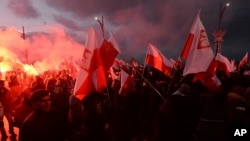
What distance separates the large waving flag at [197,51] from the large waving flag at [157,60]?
3740mm

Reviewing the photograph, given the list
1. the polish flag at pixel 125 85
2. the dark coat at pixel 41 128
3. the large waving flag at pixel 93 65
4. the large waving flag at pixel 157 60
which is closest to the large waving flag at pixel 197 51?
the large waving flag at pixel 93 65

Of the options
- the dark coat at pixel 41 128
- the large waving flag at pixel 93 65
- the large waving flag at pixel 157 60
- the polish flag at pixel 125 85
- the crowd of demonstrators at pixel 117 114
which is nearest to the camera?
the dark coat at pixel 41 128

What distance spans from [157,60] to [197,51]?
13.9 ft

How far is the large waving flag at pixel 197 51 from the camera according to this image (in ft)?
23.5

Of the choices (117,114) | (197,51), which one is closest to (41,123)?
(197,51)

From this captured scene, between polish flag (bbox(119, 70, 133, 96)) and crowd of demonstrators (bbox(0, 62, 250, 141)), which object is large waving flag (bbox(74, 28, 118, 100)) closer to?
crowd of demonstrators (bbox(0, 62, 250, 141))

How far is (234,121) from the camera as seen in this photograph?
23.0 feet

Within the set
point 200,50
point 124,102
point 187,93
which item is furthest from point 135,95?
point 187,93

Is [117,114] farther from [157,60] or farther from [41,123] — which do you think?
[41,123]

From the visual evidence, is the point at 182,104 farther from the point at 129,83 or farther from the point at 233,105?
the point at 129,83

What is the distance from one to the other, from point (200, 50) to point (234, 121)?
5.25 ft

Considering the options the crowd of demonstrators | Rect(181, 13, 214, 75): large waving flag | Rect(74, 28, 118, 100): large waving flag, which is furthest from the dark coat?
Rect(181, 13, 214, 75): large waving flag

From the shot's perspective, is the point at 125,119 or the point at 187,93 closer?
the point at 187,93

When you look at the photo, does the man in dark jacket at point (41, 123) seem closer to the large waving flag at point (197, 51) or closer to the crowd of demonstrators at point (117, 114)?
the crowd of demonstrators at point (117, 114)
